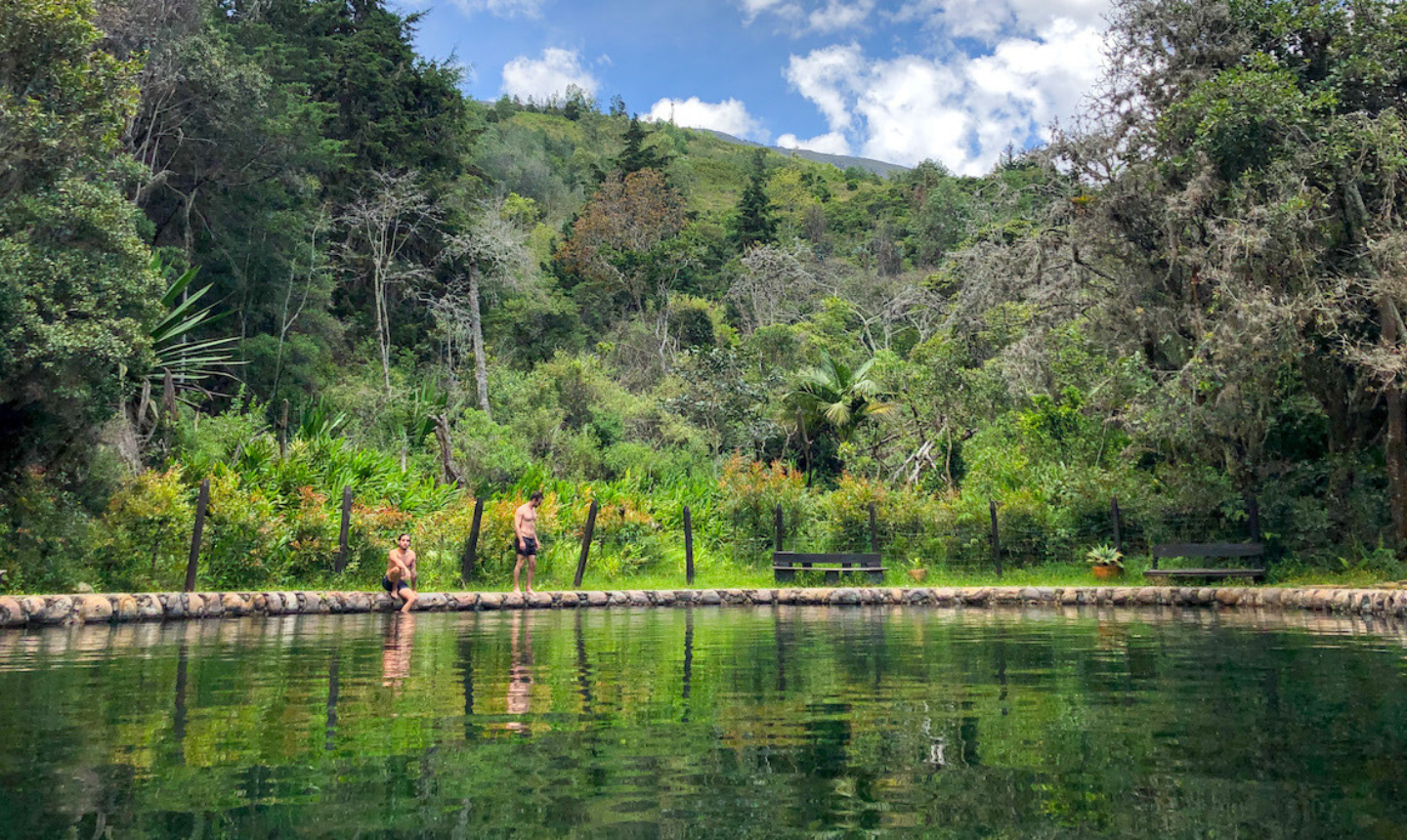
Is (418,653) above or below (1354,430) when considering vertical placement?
below

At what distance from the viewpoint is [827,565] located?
1752cm

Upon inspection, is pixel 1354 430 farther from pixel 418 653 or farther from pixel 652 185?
pixel 652 185

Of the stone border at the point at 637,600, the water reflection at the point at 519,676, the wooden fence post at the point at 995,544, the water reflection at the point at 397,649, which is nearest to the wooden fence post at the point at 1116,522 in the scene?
the wooden fence post at the point at 995,544

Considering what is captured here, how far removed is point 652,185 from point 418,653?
36.7 meters

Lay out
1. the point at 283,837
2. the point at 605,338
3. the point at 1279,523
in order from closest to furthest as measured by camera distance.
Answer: the point at 283,837
the point at 1279,523
the point at 605,338

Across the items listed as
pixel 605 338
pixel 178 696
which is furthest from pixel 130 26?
pixel 178 696

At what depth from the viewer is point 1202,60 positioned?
1672cm

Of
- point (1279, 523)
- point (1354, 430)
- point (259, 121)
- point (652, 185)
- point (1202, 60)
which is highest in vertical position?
point (652, 185)

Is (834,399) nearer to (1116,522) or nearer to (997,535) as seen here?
(997,535)

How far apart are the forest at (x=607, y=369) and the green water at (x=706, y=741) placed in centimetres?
665

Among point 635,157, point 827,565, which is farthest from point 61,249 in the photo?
point 635,157

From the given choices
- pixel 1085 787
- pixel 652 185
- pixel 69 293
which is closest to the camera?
pixel 1085 787

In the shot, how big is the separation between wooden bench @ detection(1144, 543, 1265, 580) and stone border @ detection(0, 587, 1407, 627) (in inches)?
37.8

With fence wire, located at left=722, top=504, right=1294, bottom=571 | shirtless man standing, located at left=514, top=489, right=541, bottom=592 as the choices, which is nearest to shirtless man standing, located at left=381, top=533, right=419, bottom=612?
shirtless man standing, located at left=514, top=489, right=541, bottom=592
